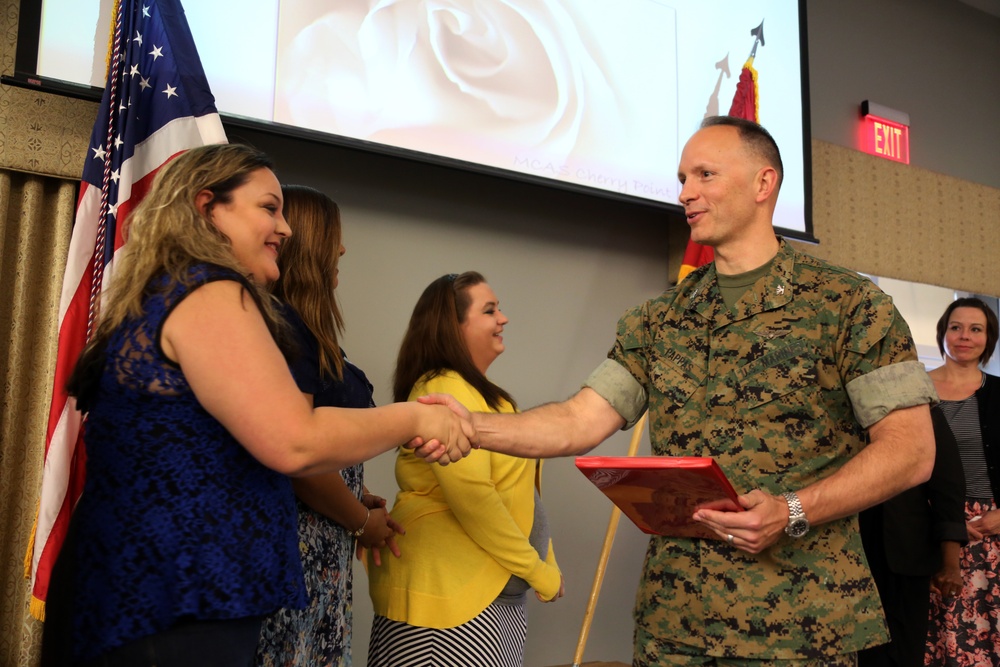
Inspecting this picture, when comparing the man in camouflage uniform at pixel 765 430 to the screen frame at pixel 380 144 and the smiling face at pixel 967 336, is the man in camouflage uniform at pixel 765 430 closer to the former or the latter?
the screen frame at pixel 380 144

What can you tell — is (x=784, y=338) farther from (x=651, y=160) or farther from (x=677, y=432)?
(x=651, y=160)

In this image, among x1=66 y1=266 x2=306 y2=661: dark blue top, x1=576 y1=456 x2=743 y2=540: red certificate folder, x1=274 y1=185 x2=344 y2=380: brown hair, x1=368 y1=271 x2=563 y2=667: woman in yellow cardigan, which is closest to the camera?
x1=66 y1=266 x2=306 y2=661: dark blue top

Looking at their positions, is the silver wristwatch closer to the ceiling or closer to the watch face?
the watch face

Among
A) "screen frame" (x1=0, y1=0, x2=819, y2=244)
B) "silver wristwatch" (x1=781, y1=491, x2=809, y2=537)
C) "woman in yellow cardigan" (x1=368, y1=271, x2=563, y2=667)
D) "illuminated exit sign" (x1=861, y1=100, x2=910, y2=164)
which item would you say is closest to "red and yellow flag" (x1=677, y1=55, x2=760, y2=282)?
"screen frame" (x1=0, y1=0, x2=819, y2=244)

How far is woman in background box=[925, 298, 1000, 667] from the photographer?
317 cm

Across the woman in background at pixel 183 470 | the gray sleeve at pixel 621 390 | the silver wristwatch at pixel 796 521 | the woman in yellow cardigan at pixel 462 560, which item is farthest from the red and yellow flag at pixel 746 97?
the woman in background at pixel 183 470

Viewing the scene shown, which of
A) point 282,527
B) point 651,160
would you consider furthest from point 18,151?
point 651,160

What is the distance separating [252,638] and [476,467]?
0.88m

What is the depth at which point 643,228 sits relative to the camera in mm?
4078

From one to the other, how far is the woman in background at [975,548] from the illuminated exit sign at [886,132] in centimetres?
193

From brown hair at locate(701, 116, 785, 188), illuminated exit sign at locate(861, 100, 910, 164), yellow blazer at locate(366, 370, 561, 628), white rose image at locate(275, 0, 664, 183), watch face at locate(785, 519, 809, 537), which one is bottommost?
yellow blazer at locate(366, 370, 561, 628)

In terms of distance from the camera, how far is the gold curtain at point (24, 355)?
2.49 meters

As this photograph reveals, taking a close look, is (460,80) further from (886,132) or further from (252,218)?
(886,132)

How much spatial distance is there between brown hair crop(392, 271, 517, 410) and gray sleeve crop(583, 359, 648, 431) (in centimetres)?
58
